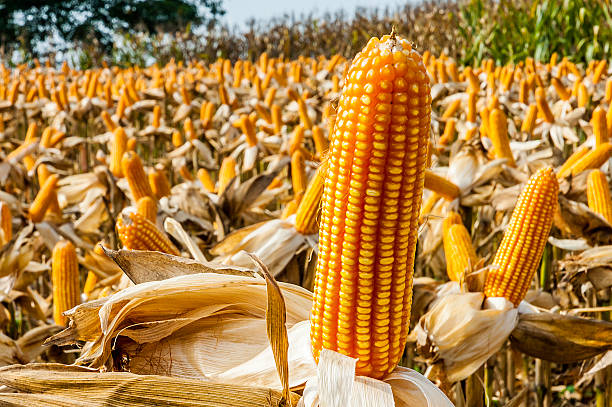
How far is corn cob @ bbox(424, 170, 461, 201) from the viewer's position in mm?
3232

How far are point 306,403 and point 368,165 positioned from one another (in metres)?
0.49

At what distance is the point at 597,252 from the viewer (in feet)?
9.17

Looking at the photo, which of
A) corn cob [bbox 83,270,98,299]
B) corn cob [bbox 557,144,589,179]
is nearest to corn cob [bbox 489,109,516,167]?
corn cob [bbox 557,144,589,179]

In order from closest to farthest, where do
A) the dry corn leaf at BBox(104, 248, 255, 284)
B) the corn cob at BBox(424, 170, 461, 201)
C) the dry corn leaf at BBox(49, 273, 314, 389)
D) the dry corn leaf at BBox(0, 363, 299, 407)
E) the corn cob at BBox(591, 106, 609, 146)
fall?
the dry corn leaf at BBox(0, 363, 299, 407), the dry corn leaf at BBox(49, 273, 314, 389), the dry corn leaf at BBox(104, 248, 255, 284), the corn cob at BBox(424, 170, 461, 201), the corn cob at BBox(591, 106, 609, 146)

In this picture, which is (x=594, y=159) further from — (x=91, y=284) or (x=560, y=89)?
(x=560, y=89)

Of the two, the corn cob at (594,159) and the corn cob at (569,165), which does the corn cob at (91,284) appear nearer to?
the corn cob at (569,165)

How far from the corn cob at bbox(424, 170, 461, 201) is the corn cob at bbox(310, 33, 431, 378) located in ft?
6.40

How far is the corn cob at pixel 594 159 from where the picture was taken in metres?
3.51

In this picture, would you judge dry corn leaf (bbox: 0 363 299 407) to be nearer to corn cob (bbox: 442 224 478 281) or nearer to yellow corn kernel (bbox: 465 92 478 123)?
corn cob (bbox: 442 224 478 281)

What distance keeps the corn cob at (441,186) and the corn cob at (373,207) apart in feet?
6.40

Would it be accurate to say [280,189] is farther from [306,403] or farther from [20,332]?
[306,403]

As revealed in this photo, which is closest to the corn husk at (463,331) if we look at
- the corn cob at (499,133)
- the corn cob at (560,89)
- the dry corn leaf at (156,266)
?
the dry corn leaf at (156,266)

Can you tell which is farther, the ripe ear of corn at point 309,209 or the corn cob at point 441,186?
the corn cob at point 441,186

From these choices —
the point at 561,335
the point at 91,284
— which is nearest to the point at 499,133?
the point at 561,335
